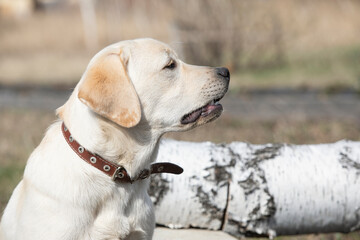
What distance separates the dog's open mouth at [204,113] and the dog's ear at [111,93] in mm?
353

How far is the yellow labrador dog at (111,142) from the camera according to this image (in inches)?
108

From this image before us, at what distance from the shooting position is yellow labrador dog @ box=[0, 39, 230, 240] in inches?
108

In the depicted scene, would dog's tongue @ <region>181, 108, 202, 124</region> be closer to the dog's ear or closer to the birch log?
the dog's ear

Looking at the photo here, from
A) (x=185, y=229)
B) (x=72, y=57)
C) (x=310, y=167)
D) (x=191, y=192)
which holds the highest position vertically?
(x=72, y=57)

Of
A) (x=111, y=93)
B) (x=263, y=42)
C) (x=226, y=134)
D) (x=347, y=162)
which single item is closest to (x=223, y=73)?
(x=111, y=93)

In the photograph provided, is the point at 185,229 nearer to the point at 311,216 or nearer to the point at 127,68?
the point at 311,216

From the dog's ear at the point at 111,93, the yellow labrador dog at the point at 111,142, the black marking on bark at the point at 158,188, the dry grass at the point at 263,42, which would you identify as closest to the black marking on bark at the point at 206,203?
the black marking on bark at the point at 158,188

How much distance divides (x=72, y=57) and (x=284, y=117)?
9619 mm

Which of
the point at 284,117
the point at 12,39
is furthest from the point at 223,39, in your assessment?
the point at 12,39

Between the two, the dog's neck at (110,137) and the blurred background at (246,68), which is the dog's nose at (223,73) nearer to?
the dog's neck at (110,137)

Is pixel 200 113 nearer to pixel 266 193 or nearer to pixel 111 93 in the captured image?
pixel 111 93

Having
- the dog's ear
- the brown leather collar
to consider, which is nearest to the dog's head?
the dog's ear

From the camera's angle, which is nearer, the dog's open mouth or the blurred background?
the dog's open mouth

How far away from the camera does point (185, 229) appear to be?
4.00m
